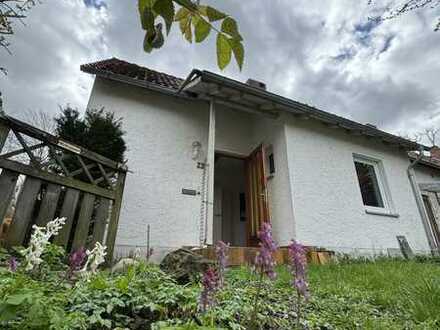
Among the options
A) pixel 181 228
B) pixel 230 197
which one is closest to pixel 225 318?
Result: pixel 181 228

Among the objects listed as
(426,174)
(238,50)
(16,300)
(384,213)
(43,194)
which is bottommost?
(16,300)

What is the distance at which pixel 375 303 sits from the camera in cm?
211

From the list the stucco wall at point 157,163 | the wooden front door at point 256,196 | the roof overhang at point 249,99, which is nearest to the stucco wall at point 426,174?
the roof overhang at point 249,99

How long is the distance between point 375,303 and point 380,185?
19.3 feet

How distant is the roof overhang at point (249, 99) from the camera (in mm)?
5207

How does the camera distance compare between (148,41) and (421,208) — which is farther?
(421,208)

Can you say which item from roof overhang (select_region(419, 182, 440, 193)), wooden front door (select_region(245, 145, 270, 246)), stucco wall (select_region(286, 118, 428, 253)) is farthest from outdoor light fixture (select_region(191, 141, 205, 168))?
roof overhang (select_region(419, 182, 440, 193))

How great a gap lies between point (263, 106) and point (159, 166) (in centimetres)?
279

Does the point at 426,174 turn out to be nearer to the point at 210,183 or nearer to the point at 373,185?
the point at 373,185

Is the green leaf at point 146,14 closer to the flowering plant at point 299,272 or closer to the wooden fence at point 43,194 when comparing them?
the flowering plant at point 299,272

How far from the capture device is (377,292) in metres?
2.30

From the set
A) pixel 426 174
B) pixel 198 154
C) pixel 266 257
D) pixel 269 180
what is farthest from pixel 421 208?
pixel 266 257

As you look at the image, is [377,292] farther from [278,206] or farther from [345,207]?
[345,207]

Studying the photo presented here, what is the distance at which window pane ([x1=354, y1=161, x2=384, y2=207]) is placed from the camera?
21.7ft
